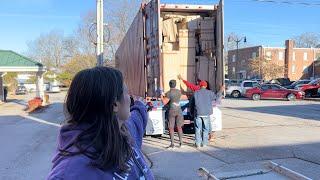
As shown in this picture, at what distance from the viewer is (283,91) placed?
36.8m

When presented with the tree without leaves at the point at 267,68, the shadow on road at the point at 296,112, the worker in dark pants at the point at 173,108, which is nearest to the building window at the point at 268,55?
the tree without leaves at the point at 267,68

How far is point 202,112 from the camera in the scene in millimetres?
11383

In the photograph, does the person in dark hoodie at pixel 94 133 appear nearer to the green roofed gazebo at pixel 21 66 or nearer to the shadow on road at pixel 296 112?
the shadow on road at pixel 296 112

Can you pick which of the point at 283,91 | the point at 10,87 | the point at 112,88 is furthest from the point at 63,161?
the point at 10,87

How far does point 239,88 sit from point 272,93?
17.5 feet

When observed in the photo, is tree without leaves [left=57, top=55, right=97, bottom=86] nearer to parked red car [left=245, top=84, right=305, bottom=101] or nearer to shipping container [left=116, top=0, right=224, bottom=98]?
parked red car [left=245, top=84, right=305, bottom=101]

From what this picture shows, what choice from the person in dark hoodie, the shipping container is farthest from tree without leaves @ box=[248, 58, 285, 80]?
the person in dark hoodie

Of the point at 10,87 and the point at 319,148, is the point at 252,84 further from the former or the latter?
the point at 10,87

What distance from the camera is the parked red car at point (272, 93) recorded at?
1437 inches

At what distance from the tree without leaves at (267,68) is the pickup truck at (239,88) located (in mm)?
27081

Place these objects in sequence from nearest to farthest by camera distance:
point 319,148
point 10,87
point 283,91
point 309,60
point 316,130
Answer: point 319,148 → point 316,130 → point 283,91 → point 10,87 → point 309,60

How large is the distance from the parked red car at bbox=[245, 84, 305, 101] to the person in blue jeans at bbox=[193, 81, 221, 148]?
87.2 ft

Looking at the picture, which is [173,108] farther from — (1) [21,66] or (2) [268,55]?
(2) [268,55]

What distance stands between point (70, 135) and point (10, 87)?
65.7 metres
